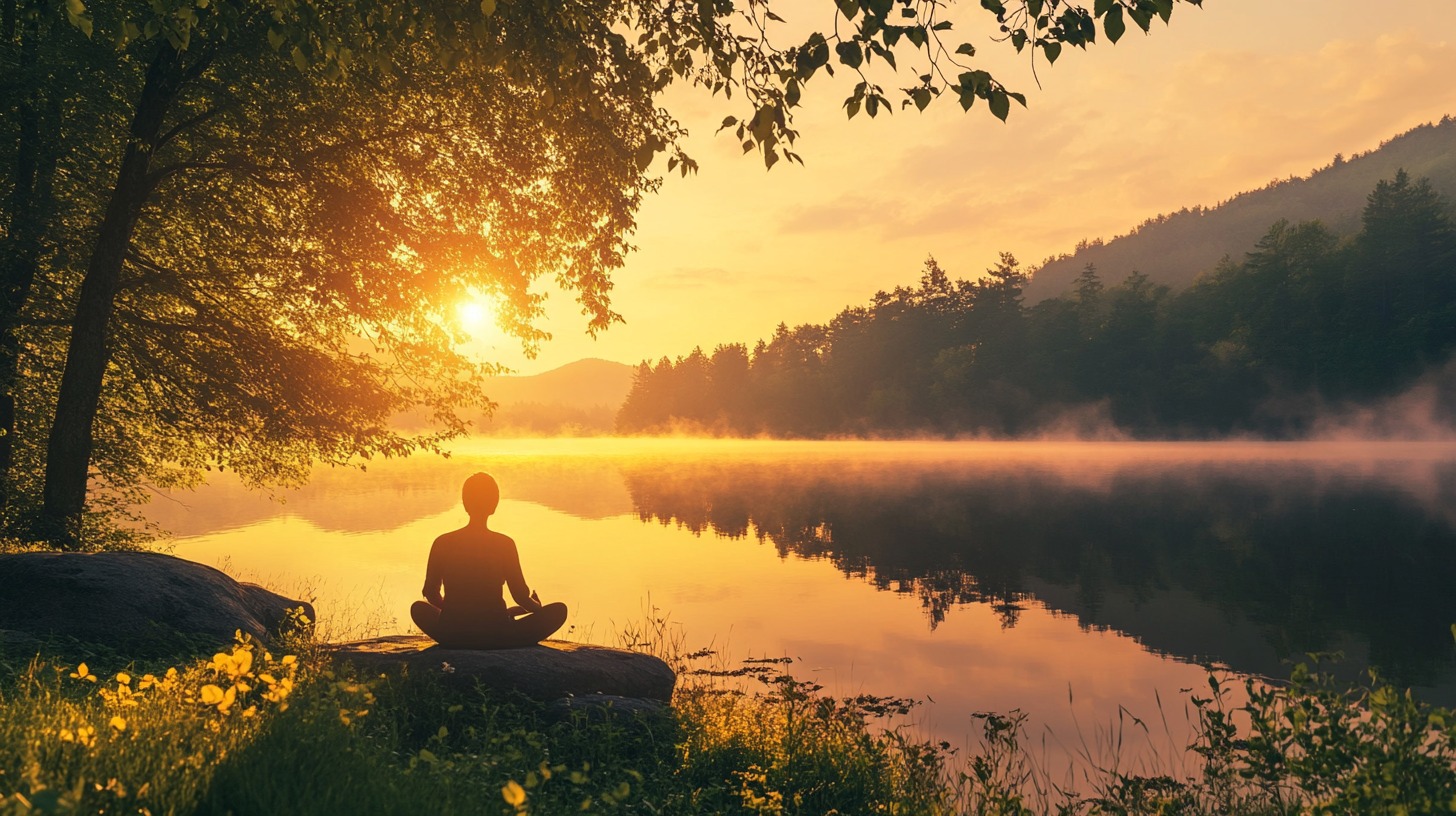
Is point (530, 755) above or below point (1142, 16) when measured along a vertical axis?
below

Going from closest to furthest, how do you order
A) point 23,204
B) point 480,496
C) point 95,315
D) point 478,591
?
point 480,496
point 478,591
point 95,315
point 23,204

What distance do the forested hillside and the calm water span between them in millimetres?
44842

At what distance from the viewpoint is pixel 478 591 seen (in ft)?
30.2

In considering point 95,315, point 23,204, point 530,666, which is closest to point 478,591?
point 530,666

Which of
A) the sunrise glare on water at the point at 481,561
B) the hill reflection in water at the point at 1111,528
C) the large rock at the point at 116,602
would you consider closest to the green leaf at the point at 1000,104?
the sunrise glare on water at the point at 481,561

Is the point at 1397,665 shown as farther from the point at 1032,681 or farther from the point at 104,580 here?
the point at 104,580

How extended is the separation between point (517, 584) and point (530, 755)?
2273 millimetres

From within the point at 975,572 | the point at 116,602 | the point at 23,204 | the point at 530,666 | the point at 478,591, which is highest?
the point at 23,204

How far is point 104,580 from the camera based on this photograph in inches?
410

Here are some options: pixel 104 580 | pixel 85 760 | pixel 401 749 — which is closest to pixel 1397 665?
pixel 401 749

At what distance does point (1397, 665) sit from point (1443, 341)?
95082mm

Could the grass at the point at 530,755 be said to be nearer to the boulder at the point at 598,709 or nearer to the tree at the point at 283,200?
the boulder at the point at 598,709

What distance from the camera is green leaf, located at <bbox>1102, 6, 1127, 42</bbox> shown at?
5.92 metres

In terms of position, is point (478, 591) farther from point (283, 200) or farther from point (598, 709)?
point (283, 200)
